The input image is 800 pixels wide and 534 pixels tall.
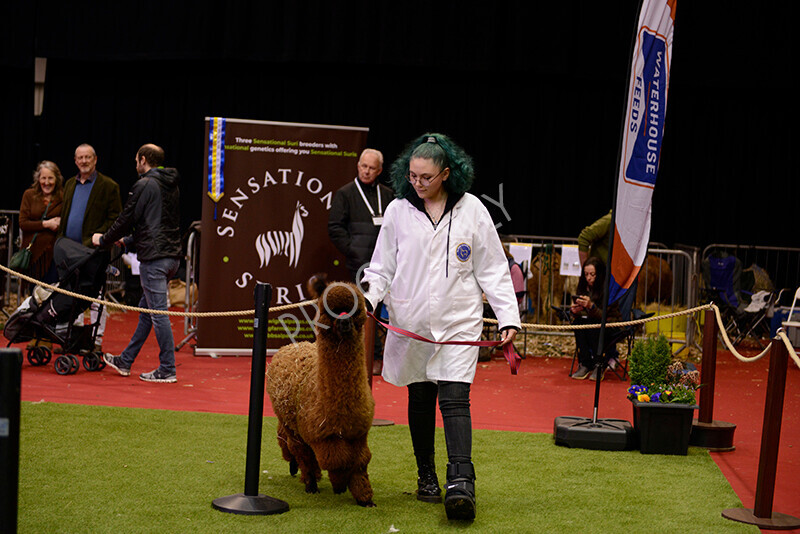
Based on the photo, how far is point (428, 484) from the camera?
4453 mm

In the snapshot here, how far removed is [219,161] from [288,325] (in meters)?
1.84

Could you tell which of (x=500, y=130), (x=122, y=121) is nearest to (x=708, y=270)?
(x=500, y=130)

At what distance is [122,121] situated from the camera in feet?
54.0

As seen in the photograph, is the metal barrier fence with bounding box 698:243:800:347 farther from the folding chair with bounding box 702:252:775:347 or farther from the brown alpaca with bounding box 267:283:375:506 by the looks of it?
the brown alpaca with bounding box 267:283:375:506

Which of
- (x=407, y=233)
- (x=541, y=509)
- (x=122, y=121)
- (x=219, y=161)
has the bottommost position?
(x=541, y=509)

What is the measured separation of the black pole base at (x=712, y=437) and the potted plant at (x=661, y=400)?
27 centimetres

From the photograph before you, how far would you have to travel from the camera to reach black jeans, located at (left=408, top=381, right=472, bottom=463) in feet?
13.5

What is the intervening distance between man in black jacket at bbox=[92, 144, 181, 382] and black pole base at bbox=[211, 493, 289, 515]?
12.2 feet

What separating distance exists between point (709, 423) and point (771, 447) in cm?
196

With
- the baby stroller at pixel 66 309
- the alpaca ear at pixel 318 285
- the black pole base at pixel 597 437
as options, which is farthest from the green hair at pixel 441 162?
the baby stroller at pixel 66 309

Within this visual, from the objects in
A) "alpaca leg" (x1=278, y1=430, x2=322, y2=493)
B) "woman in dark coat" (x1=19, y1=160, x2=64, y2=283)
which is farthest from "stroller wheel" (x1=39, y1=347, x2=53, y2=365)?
"alpaca leg" (x1=278, y1=430, x2=322, y2=493)

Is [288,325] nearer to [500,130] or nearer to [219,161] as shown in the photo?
[219,161]

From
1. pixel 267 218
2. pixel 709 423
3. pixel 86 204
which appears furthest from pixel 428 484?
pixel 86 204

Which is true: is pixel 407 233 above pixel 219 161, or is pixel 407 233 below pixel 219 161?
below
